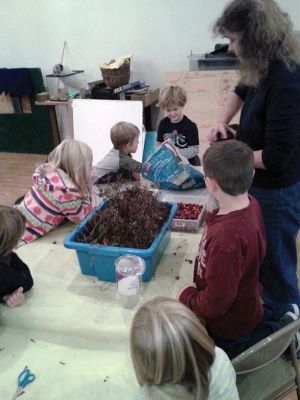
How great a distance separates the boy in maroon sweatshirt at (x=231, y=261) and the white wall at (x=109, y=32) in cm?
293

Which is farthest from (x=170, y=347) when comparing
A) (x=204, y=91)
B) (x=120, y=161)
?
(x=204, y=91)

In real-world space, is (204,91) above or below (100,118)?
above

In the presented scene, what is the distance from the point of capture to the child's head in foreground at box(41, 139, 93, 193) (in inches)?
68.3

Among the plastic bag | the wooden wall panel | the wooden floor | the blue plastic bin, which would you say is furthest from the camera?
the wooden floor

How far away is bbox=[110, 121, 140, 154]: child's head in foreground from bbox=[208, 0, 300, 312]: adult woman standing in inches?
33.7

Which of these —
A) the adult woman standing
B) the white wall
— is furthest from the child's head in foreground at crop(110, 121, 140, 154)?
the white wall

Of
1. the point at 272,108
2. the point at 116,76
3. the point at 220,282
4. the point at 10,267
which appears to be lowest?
the point at 10,267

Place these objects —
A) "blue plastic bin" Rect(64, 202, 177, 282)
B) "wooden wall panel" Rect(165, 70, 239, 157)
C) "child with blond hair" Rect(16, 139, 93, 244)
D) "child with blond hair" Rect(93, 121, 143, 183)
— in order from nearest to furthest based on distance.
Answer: "blue plastic bin" Rect(64, 202, 177, 282), "child with blond hair" Rect(16, 139, 93, 244), "child with blond hair" Rect(93, 121, 143, 183), "wooden wall panel" Rect(165, 70, 239, 157)

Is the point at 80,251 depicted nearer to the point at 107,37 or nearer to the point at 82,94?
the point at 82,94

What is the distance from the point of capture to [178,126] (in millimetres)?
2533

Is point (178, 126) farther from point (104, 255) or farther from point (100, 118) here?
point (104, 255)

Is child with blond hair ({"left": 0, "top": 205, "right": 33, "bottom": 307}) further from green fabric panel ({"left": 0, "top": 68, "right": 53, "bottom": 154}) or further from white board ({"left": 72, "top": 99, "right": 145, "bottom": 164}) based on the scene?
green fabric panel ({"left": 0, "top": 68, "right": 53, "bottom": 154})

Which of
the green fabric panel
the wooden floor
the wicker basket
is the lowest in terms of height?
the wooden floor

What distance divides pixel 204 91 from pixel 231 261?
2.73m
